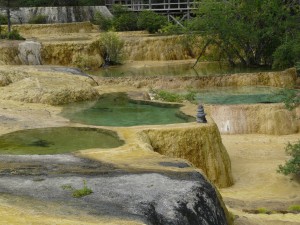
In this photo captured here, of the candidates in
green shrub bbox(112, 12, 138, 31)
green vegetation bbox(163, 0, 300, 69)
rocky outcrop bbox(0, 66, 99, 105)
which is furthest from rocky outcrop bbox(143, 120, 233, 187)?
green shrub bbox(112, 12, 138, 31)

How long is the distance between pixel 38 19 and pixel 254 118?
23460 millimetres

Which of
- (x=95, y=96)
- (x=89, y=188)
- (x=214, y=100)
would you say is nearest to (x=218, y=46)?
(x=214, y=100)

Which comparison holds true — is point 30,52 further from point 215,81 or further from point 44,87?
point 44,87

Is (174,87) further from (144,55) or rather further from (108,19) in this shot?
(108,19)

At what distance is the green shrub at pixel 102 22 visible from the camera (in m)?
40.5

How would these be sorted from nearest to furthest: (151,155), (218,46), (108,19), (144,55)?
1. (151,155)
2. (218,46)
3. (144,55)
4. (108,19)

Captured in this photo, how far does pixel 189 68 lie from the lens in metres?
32.8

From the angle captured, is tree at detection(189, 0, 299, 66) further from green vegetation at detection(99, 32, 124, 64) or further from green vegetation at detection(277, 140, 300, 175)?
green vegetation at detection(277, 140, 300, 175)


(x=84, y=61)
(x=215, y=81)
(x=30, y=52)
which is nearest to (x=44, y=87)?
(x=215, y=81)

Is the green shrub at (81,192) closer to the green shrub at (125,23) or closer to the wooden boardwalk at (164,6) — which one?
the green shrub at (125,23)

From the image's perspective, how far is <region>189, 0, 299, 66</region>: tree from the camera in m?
30.8

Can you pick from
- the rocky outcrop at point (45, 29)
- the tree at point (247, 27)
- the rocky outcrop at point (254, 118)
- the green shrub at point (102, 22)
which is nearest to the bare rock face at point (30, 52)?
the rocky outcrop at point (45, 29)

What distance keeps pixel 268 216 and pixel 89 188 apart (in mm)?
4732

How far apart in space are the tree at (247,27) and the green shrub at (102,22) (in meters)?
9.13
